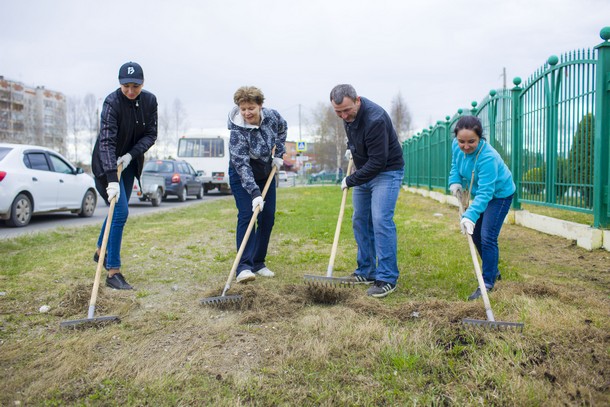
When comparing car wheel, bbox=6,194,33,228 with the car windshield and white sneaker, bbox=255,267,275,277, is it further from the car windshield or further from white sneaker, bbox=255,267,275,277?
the car windshield

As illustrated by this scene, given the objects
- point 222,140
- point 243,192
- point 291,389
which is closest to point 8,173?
point 243,192

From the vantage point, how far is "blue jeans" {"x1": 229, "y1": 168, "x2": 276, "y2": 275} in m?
4.85

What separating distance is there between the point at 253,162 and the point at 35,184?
21.4 feet

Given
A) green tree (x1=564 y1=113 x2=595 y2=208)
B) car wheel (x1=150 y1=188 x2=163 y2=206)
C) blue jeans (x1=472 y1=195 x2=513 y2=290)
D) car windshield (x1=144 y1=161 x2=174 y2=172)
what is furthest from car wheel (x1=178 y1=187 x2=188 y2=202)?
blue jeans (x1=472 y1=195 x2=513 y2=290)

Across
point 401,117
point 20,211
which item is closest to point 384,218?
point 20,211

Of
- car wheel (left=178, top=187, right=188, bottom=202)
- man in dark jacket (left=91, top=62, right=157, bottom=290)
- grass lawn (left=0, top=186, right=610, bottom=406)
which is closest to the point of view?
grass lawn (left=0, top=186, right=610, bottom=406)

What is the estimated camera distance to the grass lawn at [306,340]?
2.38 metres

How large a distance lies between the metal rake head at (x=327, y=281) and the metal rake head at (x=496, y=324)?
1219mm

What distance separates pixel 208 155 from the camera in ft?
73.8

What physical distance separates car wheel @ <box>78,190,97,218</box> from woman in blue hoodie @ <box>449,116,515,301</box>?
9568 mm

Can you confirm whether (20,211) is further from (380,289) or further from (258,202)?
(380,289)

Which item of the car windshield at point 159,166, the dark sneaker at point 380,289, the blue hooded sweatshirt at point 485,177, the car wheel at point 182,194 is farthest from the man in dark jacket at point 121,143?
the car wheel at point 182,194

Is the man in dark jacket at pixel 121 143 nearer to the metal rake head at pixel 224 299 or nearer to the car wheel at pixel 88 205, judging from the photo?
the metal rake head at pixel 224 299

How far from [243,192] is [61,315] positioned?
6.15 feet
